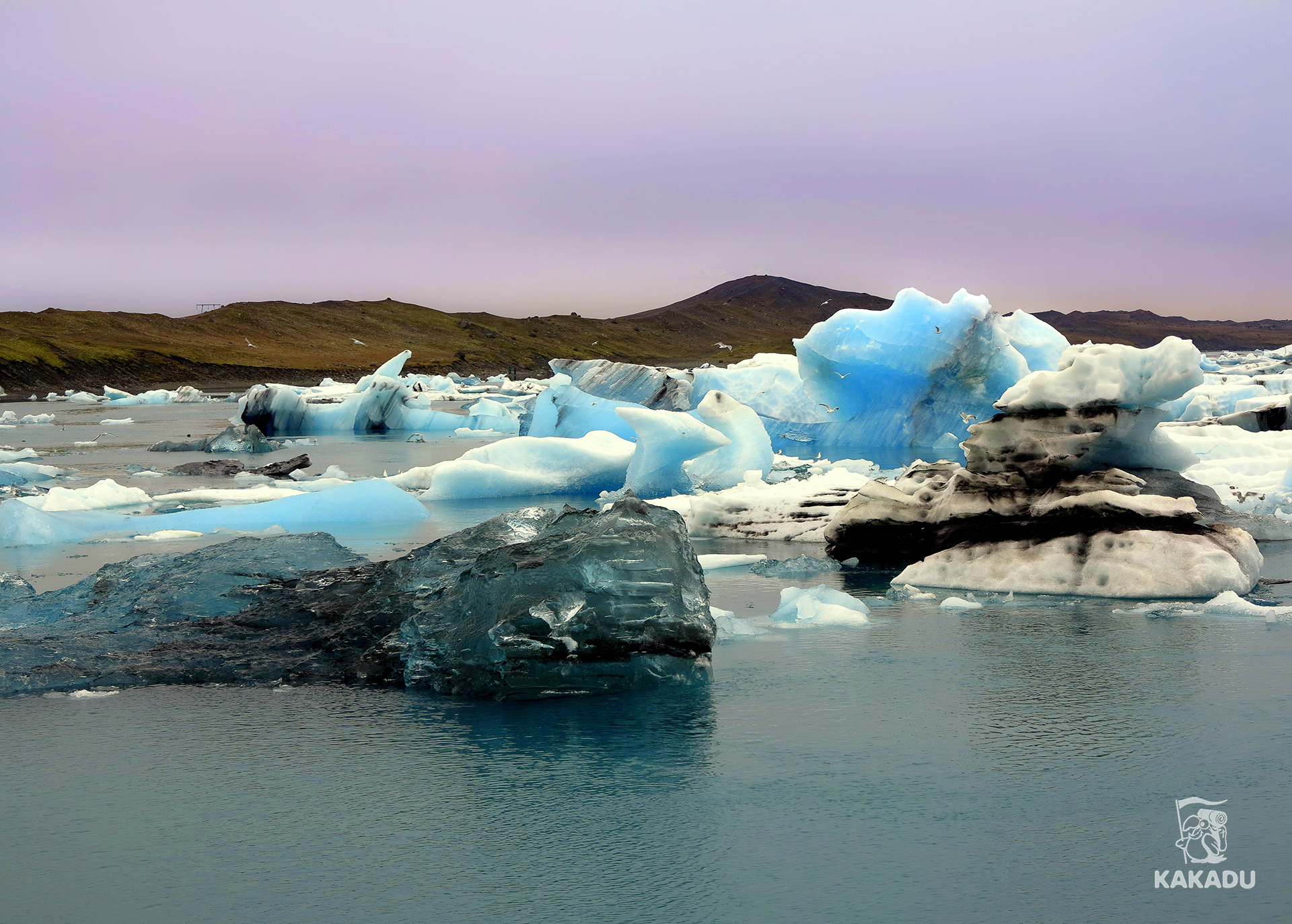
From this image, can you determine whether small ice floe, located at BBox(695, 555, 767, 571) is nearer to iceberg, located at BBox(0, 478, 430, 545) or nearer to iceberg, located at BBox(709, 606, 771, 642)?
iceberg, located at BBox(709, 606, 771, 642)

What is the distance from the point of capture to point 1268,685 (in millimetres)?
4746

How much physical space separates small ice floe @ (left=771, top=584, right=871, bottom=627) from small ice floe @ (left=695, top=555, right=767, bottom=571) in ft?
5.43

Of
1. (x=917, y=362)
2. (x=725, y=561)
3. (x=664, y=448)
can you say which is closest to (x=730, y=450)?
(x=664, y=448)

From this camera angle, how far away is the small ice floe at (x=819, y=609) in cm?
609

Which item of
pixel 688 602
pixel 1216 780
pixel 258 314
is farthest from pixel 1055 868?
pixel 258 314

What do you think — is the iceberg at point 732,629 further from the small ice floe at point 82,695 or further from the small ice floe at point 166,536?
the small ice floe at point 166,536

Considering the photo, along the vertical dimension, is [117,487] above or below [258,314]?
below

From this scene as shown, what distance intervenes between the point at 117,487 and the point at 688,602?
872 cm

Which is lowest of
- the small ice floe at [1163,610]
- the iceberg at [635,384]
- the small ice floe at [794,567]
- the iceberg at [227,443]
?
the small ice floe at [794,567]

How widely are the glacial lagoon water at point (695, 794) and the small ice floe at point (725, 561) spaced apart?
8.31 feet

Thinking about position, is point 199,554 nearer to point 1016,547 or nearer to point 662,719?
point 662,719

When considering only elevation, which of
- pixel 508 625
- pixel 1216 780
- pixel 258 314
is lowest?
pixel 1216 780

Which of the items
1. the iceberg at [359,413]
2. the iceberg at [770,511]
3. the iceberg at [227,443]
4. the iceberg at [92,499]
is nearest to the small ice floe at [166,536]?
the iceberg at [92,499]

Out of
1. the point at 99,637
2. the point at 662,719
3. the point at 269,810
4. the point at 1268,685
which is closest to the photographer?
the point at 269,810
